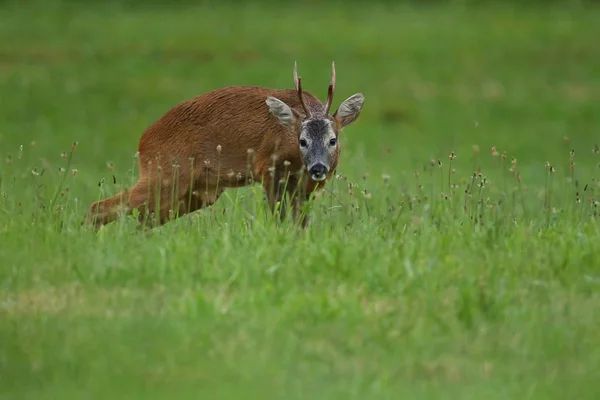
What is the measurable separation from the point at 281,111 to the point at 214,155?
2.43ft

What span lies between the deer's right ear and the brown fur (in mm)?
87

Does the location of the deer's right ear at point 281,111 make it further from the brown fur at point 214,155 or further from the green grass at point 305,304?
the green grass at point 305,304

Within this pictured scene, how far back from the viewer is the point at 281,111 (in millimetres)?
10461

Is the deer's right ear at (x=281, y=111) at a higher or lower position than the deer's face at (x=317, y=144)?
higher

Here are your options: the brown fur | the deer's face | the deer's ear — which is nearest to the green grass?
the deer's face

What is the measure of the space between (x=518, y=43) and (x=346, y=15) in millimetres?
5193

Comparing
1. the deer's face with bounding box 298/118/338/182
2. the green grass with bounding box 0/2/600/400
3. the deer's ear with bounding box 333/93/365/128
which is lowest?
the green grass with bounding box 0/2/600/400

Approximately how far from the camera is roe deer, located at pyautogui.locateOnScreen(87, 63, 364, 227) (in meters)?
10.4

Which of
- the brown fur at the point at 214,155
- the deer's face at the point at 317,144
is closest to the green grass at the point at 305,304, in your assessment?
the deer's face at the point at 317,144

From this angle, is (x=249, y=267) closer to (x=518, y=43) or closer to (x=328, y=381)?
(x=328, y=381)

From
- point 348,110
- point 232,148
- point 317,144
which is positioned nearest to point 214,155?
Result: point 232,148

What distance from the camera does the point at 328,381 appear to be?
6270 millimetres

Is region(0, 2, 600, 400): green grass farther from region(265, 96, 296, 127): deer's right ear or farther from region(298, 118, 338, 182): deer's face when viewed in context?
region(265, 96, 296, 127): deer's right ear

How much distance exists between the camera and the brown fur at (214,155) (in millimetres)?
10555
